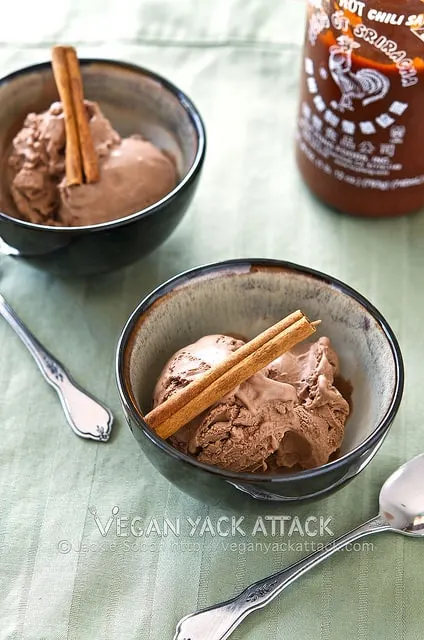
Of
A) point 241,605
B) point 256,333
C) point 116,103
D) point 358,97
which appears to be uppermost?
point 358,97

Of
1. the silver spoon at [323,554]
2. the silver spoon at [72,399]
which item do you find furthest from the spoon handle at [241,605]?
the silver spoon at [72,399]

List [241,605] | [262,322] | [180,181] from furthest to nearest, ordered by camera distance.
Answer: [180,181], [262,322], [241,605]

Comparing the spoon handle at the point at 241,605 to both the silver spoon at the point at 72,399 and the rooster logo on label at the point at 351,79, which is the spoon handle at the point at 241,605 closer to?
the silver spoon at the point at 72,399

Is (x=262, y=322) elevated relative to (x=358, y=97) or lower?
lower

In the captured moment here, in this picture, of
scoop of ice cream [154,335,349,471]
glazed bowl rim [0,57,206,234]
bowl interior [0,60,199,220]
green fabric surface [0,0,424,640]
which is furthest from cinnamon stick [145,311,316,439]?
bowl interior [0,60,199,220]

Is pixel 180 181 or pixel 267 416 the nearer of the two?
pixel 267 416

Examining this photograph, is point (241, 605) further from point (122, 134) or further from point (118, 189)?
point (122, 134)

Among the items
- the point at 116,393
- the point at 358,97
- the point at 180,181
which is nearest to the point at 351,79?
the point at 358,97
